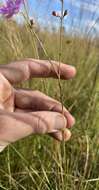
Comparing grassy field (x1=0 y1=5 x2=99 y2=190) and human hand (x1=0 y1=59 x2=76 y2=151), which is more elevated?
human hand (x1=0 y1=59 x2=76 y2=151)

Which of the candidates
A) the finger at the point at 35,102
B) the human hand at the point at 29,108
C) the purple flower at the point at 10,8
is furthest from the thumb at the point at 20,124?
the purple flower at the point at 10,8

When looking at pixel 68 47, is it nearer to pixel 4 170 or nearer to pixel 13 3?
pixel 4 170

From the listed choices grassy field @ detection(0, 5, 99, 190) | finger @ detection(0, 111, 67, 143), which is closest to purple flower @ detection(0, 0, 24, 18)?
grassy field @ detection(0, 5, 99, 190)

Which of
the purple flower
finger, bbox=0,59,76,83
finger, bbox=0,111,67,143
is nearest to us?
finger, bbox=0,111,67,143

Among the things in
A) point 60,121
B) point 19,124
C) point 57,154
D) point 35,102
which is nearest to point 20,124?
point 19,124

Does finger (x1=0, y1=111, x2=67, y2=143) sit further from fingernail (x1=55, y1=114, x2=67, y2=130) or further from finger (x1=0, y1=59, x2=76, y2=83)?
finger (x1=0, y1=59, x2=76, y2=83)

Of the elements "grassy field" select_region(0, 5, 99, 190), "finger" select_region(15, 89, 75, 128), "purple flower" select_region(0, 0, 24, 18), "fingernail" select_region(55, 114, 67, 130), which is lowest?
"grassy field" select_region(0, 5, 99, 190)

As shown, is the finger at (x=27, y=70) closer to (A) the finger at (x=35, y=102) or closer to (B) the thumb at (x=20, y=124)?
(A) the finger at (x=35, y=102)
